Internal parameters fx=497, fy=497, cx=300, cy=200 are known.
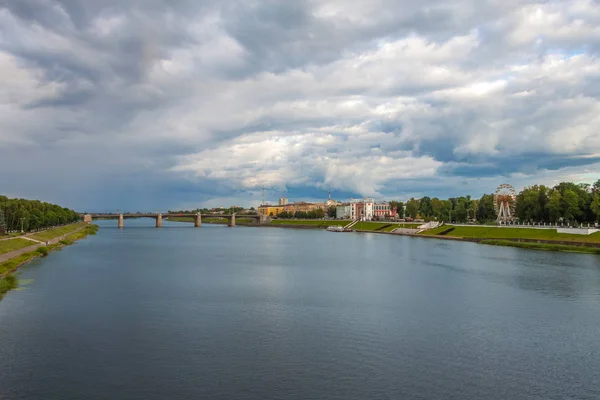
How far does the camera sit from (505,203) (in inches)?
3880

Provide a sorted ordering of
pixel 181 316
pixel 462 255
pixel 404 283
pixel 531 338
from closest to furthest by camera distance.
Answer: pixel 531 338, pixel 181 316, pixel 404 283, pixel 462 255

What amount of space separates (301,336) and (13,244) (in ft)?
161

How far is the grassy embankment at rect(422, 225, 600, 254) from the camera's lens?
63.5 meters

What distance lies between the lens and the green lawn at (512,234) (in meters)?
66.6

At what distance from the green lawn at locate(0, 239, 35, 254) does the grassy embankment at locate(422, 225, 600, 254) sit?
64.2m

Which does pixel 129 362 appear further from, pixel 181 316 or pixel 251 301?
pixel 251 301

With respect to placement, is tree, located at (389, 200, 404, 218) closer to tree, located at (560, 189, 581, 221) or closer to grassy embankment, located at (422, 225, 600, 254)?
grassy embankment, located at (422, 225, 600, 254)

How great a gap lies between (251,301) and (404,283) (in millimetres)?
13853

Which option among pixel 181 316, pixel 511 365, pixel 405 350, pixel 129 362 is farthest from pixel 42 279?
pixel 511 365

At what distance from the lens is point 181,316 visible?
2598 cm

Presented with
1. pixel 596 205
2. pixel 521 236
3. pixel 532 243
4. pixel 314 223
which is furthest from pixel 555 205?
pixel 314 223

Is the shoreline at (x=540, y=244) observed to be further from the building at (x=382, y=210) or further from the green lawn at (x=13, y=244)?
the building at (x=382, y=210)

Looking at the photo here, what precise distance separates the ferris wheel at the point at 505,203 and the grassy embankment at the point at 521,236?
319 inches

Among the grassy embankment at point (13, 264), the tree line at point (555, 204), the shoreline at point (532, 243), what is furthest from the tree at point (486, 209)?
the grassy embankment at point (13, 264)
